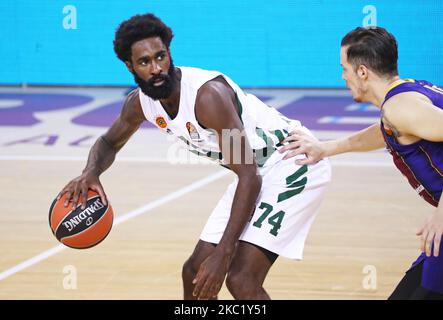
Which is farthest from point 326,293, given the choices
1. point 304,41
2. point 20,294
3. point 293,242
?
point 304,41

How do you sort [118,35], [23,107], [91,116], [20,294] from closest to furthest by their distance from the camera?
[118,35] < [20,294] < [91,116] < [23,107]

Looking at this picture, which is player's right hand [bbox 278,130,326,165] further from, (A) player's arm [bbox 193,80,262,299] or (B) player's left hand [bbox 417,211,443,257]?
(B) player's left hand [bbox 417,211,443,257]

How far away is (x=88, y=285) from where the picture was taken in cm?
527

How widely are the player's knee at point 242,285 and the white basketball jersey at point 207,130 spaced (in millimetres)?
610

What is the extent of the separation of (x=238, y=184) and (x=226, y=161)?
0.17 meters

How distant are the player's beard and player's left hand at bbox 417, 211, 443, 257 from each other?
1.40 meters

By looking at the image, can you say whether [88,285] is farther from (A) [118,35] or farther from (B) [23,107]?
(B) [23,107]

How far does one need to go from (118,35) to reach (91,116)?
7818 millimetres

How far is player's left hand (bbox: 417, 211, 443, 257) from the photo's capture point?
9.79 ft

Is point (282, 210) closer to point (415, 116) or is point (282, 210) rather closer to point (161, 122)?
point (161, 122)

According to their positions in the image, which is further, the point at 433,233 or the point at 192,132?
the point at 192,132

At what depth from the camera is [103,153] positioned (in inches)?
170

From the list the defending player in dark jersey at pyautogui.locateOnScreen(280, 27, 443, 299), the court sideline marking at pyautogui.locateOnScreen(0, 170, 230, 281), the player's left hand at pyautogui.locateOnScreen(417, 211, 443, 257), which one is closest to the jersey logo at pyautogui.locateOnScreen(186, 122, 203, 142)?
the defending player in dark jersey at pyautogui.locateOnScreen(280, 27, 443, 299)

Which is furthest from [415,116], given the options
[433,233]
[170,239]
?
[170,239]
